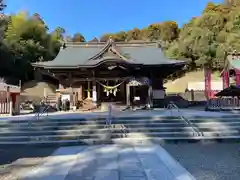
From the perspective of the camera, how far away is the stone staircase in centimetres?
786

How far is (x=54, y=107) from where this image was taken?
16.5m

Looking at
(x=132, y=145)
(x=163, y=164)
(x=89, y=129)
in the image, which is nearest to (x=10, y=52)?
(x=89, y=129)

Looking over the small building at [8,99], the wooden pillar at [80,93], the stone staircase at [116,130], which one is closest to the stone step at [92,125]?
the stone staircase at [116,130]

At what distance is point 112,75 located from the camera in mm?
16422

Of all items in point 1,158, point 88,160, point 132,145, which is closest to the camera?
point 88,160

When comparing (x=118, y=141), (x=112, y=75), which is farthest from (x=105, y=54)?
(x=118, y=141)

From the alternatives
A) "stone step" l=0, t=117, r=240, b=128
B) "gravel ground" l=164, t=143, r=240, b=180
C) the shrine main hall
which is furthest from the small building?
"gravel ground" l=164, t=143, r=240, b=180

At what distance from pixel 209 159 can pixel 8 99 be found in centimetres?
1144

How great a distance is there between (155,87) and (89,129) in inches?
365

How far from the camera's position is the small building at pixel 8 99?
13250 millimetres

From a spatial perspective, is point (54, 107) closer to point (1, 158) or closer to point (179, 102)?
point (179, 102)

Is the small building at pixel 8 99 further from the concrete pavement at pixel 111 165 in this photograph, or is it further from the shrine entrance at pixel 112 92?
the concrete pavement at pixel 111 165

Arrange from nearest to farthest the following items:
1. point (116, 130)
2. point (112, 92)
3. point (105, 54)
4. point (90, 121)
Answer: point (116, 130) → point (90, 121) → point (112, 92) → point (105, 54)

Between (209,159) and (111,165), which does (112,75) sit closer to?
(209,159)
